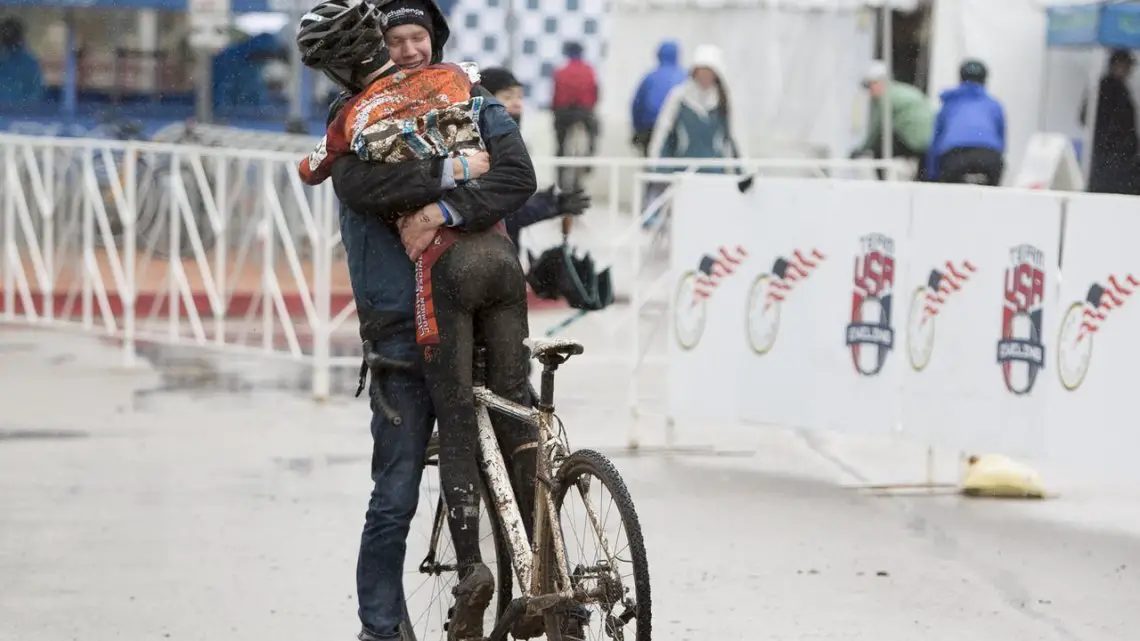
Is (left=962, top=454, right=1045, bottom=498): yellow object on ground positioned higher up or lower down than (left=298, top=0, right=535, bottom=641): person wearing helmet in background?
lower down

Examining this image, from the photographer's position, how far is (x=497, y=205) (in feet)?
19.2

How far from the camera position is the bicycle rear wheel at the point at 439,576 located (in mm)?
6152

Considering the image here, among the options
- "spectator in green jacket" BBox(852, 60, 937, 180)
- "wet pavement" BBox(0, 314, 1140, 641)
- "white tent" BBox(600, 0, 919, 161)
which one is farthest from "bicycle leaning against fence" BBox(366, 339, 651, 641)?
"white tent" BBox(600, 0, 919, 161)

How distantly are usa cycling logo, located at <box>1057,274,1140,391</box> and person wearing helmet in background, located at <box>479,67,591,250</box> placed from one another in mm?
1977

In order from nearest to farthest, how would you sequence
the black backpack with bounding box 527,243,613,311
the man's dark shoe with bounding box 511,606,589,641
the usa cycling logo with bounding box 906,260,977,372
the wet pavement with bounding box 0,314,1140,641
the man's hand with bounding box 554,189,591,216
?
the man's dark shoe with bounding box 511,606,589,641, the wet pavement with bounding box 0,314,1140,641, the black backpack with bounding box 527,243,613,311, the man's hand with bounding box 554,189,591,216, the usa cycling logo with bounding box 906,260,977,372

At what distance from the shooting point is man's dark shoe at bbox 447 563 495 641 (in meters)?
5.78

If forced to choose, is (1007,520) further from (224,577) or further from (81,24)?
→ (81,24)

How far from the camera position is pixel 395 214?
593 cm

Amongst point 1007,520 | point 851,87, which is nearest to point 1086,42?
point 851,87

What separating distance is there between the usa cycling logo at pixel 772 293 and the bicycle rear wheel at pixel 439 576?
2.79 m

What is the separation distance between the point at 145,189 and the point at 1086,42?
9562 mm

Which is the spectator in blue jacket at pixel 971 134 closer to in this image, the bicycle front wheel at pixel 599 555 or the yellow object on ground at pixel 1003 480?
the yellow object on ground at pixel 1003 480

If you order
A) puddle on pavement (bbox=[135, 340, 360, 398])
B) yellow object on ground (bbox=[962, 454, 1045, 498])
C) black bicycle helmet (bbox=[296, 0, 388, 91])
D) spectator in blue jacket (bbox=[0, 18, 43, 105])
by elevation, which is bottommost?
puddle on pavement (bbox=[135, 340, 360, 398])

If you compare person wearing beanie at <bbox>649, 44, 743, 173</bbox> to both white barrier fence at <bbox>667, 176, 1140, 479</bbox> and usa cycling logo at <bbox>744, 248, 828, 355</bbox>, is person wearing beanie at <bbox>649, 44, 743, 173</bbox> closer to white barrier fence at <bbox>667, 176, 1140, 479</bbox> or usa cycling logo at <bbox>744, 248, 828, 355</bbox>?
white barrier fence at <bbox>667, 176, 1140, 479</bbox>
